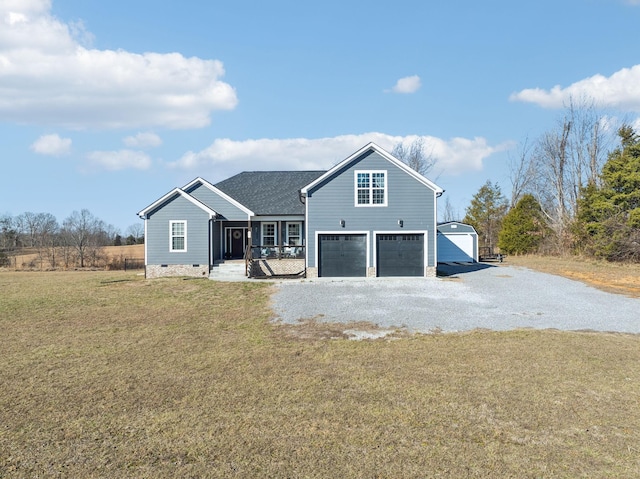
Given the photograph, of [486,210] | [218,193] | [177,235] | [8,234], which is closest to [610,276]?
[218,193]

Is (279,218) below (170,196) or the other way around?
below

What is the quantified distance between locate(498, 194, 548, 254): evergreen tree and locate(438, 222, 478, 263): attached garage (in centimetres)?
761

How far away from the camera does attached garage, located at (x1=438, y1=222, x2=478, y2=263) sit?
31625mm

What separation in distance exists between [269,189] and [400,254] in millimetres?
9348

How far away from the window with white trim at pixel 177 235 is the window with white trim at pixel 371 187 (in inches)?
354

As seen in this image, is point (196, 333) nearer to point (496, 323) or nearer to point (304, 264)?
point (496, 323)

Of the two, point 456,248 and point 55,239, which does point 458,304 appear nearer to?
point 456,248

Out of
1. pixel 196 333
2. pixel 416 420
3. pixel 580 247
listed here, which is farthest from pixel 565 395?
pixel 580 247

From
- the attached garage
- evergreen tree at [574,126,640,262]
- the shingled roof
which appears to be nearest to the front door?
the shingled roof

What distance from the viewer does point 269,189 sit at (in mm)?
25703

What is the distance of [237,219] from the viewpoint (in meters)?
22.7

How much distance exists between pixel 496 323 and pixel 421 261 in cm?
1007

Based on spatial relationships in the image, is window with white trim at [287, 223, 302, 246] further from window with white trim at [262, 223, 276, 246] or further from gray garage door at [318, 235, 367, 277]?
gray garage door at [318, 235, 367, 277]

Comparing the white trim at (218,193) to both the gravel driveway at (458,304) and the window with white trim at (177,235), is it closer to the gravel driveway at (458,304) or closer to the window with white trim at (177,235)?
the window with white trim at (177,235)
